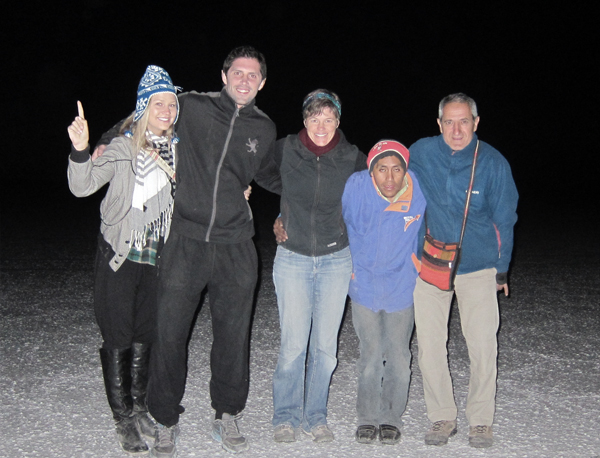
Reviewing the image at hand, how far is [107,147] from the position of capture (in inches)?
122

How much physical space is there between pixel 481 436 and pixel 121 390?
199 centimetres

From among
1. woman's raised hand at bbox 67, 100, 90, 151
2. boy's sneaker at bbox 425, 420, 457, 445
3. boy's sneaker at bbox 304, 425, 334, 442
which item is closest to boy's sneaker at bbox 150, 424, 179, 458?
boy's sneaker at bbox 304, 425, 334, 442

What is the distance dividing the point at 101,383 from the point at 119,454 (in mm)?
1075

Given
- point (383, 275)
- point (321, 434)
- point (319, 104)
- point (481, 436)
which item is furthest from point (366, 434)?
point (319, 104)

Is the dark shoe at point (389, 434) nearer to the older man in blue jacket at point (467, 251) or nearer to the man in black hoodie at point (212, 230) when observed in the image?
the older man in blue jacket at point (467, 251)

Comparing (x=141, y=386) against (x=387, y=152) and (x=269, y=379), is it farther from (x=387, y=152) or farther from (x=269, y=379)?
(x=387, y=152)

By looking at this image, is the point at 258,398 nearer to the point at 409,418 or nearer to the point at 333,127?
the point at 409,418

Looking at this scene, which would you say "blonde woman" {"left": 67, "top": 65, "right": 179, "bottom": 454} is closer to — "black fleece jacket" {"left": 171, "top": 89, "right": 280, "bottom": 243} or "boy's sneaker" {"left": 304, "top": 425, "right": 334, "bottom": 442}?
"black fleece jacket" {"left": 171, "top": 89, "right": 280, "bottom": 243}

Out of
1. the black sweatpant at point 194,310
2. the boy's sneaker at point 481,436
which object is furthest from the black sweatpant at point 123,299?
the boy's sneaker at point 481,436

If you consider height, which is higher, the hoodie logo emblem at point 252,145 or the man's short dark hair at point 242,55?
the man's short dark hair at point 242,55

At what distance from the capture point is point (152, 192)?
3129 millimetres

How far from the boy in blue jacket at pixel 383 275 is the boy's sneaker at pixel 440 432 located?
0.17 metres

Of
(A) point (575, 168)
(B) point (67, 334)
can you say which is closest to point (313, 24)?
(A) point (575, 168)

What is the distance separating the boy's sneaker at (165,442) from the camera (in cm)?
317
